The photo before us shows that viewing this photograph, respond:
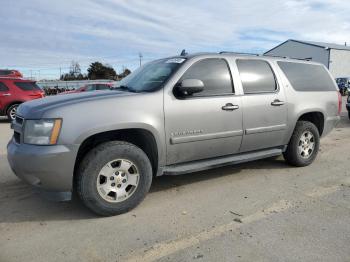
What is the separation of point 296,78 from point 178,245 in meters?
3.52

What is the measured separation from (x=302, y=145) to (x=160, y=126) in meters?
2.78

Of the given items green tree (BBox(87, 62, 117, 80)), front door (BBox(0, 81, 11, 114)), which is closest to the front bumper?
front door (BBox(0, 81, 11, 114))

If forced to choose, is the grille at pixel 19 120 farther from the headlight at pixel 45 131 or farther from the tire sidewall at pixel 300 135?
the tire sidewall at pixel 300 135

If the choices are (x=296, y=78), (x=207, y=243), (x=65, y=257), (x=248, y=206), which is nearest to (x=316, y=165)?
(x=296, y=78)

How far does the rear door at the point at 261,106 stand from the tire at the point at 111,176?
5.30 ft

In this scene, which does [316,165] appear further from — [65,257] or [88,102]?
[65,257]

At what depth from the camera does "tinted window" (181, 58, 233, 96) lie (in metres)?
4.41

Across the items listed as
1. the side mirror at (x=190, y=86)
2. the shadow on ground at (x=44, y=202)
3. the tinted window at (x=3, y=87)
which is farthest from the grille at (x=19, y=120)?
the tinted window at (x=3, y=87)

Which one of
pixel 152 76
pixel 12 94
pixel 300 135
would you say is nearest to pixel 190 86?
pixel 152 76

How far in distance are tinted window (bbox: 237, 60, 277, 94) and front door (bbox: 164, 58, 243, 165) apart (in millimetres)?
267

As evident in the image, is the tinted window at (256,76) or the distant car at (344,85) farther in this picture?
the distant car at (344,85)

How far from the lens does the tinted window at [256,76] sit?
4836 millimetres

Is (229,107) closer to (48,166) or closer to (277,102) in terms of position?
(277,102)

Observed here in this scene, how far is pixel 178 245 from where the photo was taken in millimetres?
3184
